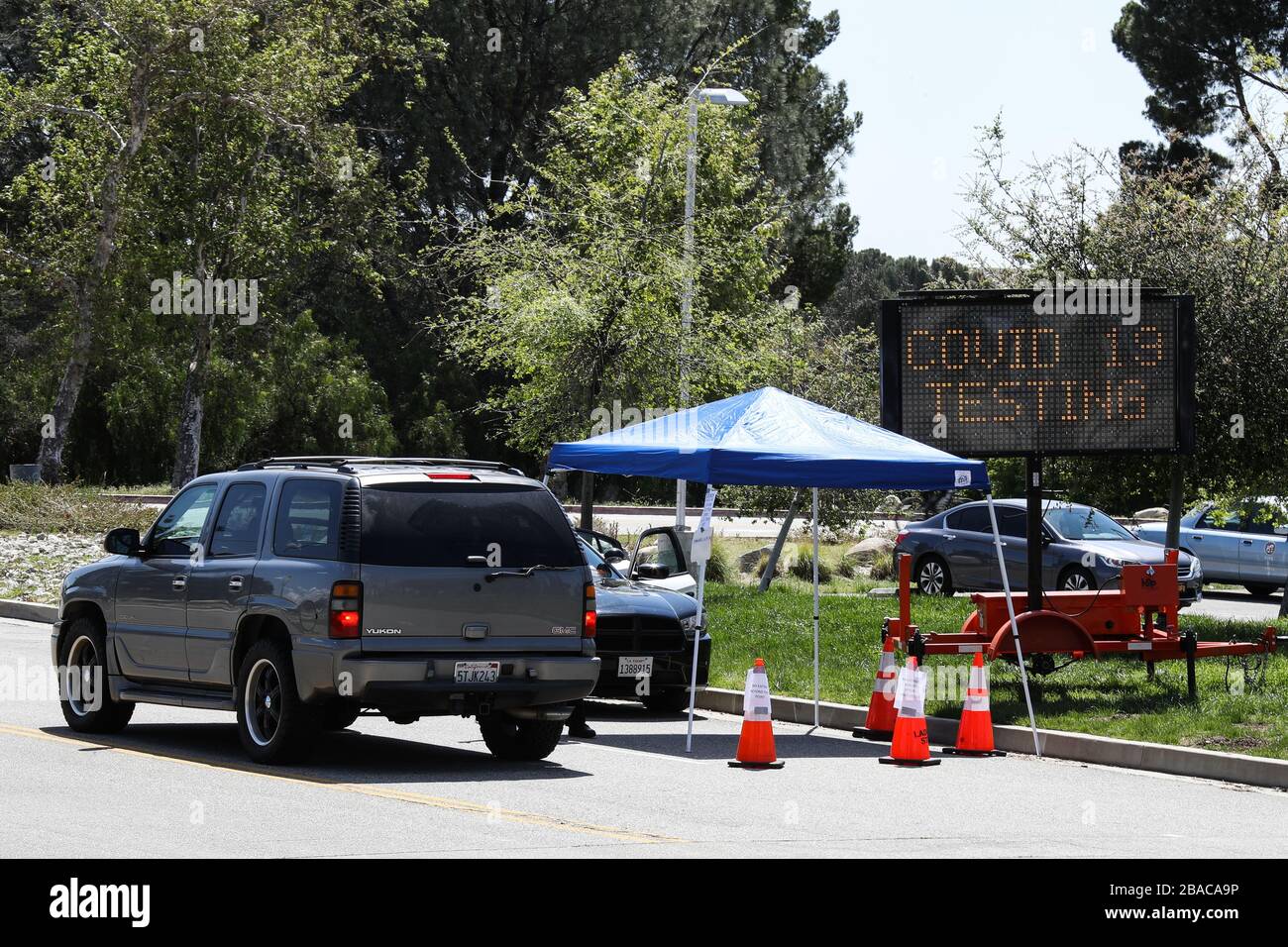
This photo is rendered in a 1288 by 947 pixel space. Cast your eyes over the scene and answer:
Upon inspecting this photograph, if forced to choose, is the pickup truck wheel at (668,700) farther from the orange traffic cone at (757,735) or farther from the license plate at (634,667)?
the orange traffic cone at (757,735)

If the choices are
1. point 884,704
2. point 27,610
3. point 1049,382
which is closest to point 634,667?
point 884,704

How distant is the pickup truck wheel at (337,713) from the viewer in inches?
417

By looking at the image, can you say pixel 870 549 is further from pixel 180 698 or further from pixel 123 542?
pixel 180 698

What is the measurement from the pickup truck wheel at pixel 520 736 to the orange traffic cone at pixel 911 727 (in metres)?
2.57

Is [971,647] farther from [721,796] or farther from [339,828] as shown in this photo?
[339,828]

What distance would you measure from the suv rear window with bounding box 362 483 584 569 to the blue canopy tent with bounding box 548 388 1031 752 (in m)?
2.39

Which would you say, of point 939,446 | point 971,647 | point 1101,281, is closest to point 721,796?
point 971,647

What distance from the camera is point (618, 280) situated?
24.3m

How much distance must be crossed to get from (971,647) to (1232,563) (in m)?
16.5

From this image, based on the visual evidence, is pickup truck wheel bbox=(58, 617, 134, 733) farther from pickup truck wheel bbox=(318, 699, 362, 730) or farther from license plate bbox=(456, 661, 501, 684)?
license plate bbox=(456, 661, 501, 684)

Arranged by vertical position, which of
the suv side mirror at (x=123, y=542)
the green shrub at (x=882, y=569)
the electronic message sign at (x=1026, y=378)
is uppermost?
the electronic message sign at (x=1026, y=378)

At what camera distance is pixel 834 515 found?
2830 cm

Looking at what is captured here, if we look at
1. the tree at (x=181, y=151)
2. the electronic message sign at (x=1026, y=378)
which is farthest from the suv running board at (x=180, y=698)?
the tree at (x=181, y=151)

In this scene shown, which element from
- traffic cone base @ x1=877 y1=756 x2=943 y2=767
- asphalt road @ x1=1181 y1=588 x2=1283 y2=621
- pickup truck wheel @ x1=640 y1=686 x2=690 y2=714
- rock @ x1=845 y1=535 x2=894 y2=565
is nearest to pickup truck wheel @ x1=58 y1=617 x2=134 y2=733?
pickup truck wheel @ x1=640 y1=686 x2=690 y2=714
